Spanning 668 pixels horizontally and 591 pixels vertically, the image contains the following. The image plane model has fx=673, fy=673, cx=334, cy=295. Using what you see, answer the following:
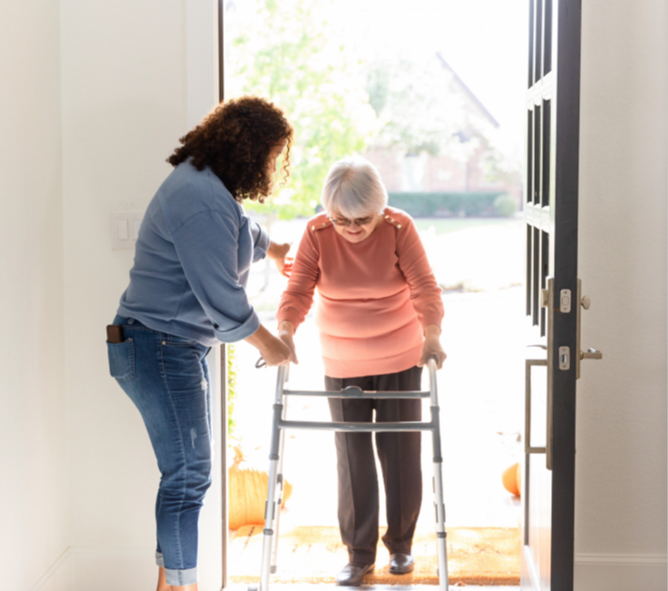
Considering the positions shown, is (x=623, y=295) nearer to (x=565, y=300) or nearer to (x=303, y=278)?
(x=565, y=300)

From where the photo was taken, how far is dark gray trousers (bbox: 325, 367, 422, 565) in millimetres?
2232

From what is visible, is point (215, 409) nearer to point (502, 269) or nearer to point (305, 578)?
point (305, 578)

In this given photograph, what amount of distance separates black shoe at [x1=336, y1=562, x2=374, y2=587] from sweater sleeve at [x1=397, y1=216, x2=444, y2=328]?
900 millimetres

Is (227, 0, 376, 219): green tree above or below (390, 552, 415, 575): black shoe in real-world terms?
above

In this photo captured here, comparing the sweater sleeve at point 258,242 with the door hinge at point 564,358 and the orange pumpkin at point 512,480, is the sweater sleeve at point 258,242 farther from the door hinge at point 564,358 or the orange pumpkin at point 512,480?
the orange pumpkin at point 512,480

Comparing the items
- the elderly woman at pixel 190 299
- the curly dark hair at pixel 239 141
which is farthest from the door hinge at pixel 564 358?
the curly dark hair at pixel 239 141

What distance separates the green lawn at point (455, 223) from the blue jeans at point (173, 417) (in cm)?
1377

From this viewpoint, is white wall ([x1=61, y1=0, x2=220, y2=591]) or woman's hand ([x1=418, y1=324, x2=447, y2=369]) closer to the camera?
Result: woman's hand ([x1=418, y1=324, x2=447, y2=369])

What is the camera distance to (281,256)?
2.23m

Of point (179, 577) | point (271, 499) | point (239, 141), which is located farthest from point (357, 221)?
point (179, 577)

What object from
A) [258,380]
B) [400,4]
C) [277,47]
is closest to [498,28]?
[400,4]

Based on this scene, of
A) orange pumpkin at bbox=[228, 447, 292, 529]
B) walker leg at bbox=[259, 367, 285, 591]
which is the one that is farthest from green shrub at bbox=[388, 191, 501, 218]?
walker leg at bbox=[259, 367, 285, 591]

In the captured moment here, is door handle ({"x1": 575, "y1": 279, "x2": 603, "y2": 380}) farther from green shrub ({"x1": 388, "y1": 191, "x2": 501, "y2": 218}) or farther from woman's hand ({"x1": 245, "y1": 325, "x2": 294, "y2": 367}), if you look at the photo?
green shrub ({"x1": 388, "y1": 191, "x2": 501, "y2": 218})

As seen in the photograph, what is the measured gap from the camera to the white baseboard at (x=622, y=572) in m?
2.22
